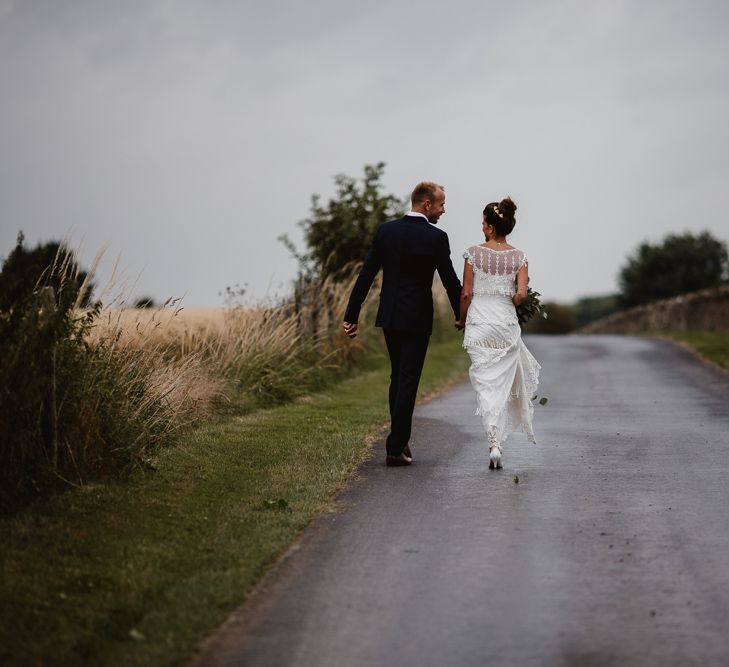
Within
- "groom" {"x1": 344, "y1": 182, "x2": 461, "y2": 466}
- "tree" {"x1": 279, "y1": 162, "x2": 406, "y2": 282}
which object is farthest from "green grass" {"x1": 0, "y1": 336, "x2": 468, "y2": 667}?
"tree" {"x1": 279, "y1": 162, "x2": 406, "y2": 282}

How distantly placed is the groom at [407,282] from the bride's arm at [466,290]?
0.42ft

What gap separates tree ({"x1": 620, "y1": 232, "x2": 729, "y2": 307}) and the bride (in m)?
62.4

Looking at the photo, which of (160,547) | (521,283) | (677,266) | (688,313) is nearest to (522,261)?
(521,283)

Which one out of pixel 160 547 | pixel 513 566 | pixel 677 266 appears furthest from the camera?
pixel 677 266

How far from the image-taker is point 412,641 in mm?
5453

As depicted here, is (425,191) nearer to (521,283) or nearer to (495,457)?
(521,283)

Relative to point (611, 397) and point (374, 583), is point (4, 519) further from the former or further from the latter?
point (611, 397)

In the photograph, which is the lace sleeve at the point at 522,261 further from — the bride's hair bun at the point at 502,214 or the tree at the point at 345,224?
the tree at the point at 345,224

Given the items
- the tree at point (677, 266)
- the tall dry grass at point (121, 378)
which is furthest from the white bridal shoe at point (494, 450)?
the tree at point (677, 266)

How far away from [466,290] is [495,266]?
1.13 ft

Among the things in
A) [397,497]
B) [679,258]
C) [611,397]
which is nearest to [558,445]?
[397,497]

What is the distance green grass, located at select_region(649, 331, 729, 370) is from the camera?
2330cm

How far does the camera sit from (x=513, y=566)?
6797 millimetres

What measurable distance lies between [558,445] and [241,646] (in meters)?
6.83
